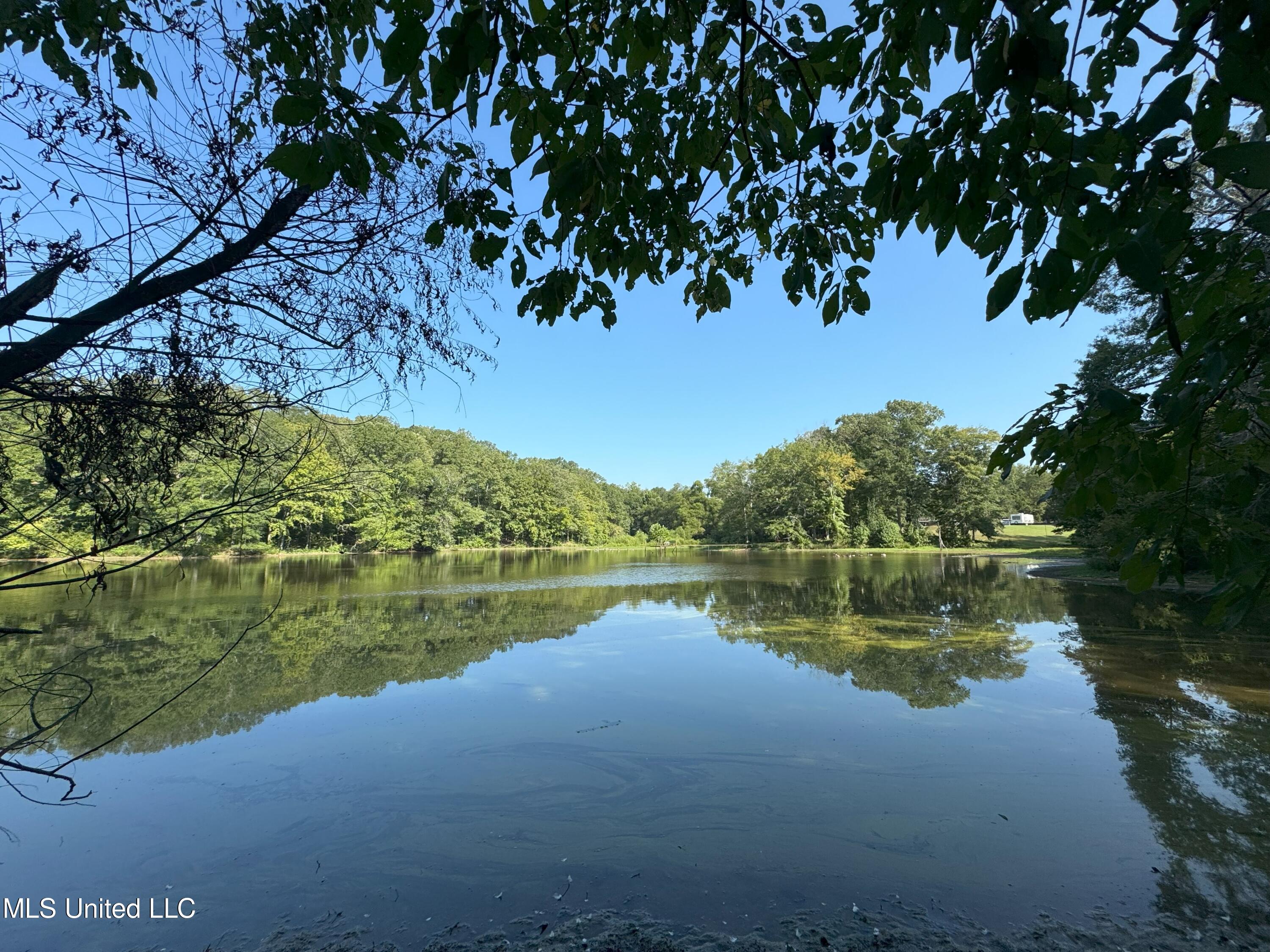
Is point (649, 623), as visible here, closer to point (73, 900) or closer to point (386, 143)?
point (73, 900)

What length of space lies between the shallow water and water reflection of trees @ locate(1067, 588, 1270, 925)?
0.09 feet

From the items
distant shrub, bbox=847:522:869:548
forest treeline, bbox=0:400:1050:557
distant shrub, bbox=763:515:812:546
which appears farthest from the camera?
distant shrub, bbox=763:515:812:546

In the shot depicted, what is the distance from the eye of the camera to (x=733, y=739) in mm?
4828

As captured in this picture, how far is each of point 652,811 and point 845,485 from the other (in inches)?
1708

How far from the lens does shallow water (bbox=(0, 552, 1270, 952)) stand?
2777 millimetres

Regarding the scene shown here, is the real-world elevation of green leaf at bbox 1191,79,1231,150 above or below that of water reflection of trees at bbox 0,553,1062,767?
above

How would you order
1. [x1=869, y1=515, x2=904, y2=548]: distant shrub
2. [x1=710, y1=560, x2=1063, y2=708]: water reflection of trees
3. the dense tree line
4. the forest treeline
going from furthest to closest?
1. [x1=869, y1=515, x2=904, y2=548]: distant shrub
2. the dense tree line
3. the forest treeline
4. [x1=710, y1=560, x2=1063, y2=708]: water reflection of trees

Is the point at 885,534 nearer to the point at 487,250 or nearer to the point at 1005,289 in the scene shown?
the point at 487,250

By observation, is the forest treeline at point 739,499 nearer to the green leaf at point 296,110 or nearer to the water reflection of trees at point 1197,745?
the water reflection of trees at point 1197,745

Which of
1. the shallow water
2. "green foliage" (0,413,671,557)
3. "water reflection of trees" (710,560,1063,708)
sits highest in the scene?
"green foliage" (0,413,671,557)

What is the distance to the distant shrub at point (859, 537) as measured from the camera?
41.8m

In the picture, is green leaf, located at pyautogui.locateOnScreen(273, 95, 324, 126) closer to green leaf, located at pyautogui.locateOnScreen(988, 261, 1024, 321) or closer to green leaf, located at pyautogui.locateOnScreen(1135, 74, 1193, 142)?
green leaf, located at pyautogui.locateOnScreen(988, 261, 1024, 321)

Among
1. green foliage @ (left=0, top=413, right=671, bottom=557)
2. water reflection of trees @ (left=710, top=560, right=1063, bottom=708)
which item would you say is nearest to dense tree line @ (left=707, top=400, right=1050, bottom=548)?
green foliage @ (left=0, top=413, right=671, bottom=557)

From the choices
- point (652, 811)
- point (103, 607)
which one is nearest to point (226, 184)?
point (652, 811)
